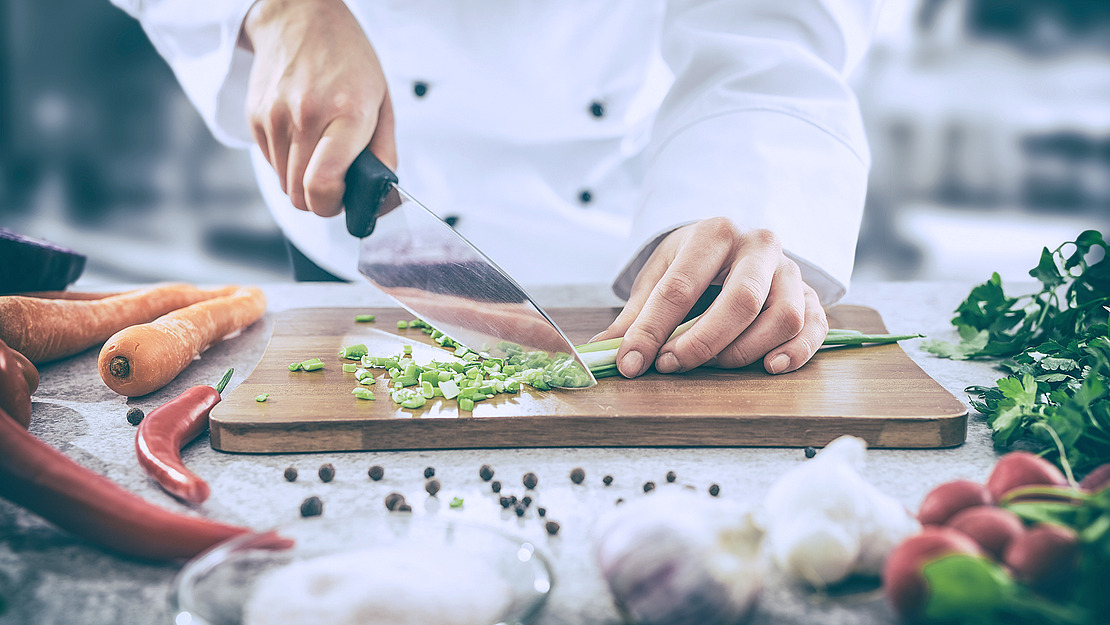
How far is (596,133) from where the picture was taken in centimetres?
200

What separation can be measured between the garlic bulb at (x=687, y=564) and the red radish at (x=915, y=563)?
109mm

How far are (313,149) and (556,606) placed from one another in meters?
1.05

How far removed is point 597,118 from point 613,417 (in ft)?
3.59

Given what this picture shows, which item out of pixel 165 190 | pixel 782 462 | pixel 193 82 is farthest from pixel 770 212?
pixel 165 190

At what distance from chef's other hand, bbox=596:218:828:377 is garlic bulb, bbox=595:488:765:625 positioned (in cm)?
61

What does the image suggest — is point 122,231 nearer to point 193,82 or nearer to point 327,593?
point 193,82

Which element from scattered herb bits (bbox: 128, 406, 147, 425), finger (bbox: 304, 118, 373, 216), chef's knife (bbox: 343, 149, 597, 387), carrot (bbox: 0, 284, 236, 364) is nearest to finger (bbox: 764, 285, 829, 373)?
chef's knife (bbox: 343, 149, 597, 387)

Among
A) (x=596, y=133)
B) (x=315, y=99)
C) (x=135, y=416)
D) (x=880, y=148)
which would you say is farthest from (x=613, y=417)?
(x=880, y=148)

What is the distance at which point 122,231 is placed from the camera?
3.75 meters

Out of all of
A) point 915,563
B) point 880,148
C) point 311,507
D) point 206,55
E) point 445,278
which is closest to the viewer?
point 915,563

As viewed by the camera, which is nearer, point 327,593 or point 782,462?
point 327,593

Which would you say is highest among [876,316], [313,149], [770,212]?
[313,149]

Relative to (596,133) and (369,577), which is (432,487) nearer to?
(369,577)

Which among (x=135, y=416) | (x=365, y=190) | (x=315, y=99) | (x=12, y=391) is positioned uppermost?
(x=315, y=99)
